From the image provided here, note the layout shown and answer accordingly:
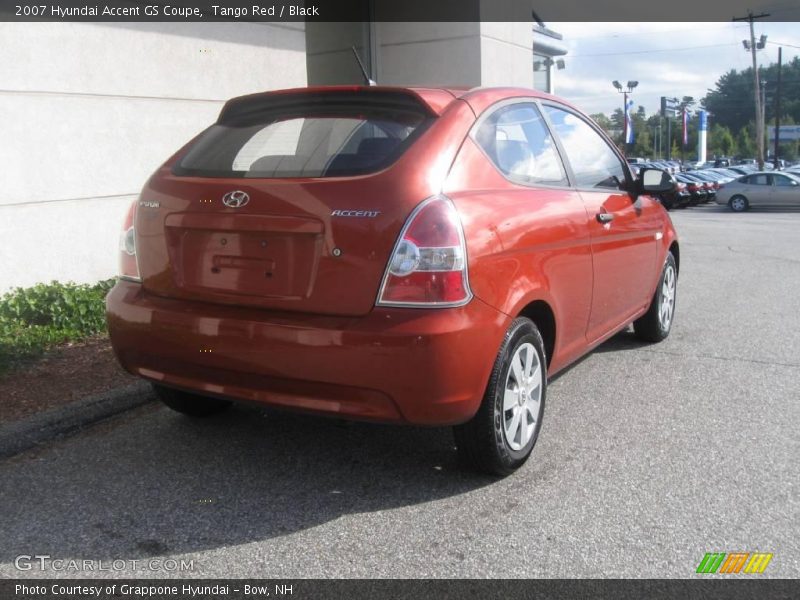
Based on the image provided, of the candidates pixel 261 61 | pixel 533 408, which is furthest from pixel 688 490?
pixel 261 61

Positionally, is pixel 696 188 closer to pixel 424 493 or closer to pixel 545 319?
pixel 545 319

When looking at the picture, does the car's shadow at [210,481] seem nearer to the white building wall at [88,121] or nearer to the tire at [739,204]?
the white building wall at [88,121]

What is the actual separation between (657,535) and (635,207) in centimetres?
264

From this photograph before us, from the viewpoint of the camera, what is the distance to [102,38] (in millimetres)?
7375

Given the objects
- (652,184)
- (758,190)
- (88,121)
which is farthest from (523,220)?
(758,190)

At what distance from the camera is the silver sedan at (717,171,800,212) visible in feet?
93.8

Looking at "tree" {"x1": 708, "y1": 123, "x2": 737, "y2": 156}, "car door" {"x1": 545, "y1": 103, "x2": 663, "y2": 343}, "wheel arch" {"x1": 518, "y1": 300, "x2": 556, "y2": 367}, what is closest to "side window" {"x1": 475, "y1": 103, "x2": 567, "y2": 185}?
"car door" {"x1": 545, "y1": 103, "x2": 663, "y2": 343}

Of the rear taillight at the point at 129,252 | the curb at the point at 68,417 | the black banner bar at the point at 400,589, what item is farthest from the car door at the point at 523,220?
the curb at the point at 68,417

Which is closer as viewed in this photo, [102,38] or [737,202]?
[102,38]

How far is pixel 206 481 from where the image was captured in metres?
3.66

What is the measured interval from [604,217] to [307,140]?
6.07ft

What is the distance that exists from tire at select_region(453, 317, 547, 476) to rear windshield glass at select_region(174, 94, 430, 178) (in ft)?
3.13

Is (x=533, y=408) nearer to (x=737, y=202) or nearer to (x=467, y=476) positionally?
(x=467, y=476)

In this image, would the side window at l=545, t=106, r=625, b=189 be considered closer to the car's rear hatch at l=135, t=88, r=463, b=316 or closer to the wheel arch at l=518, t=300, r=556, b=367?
the wheel arch at l=518, t=300, r=556, b=367
